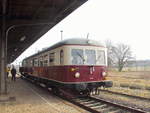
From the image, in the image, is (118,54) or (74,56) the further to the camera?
(118,54)

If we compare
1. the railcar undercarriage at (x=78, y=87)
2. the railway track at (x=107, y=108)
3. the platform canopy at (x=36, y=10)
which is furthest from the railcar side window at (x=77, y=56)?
the platform canopy at (x=36, y=10)

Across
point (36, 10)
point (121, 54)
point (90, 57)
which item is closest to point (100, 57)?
point (90, 57)

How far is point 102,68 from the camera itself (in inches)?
521

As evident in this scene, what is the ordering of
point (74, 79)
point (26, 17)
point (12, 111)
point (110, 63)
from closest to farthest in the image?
point (12, 111)
point (74, 79)
point (26, 17)
point (110, 63)

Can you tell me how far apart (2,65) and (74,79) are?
14.0ft

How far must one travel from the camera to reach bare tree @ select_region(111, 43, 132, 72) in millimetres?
76031

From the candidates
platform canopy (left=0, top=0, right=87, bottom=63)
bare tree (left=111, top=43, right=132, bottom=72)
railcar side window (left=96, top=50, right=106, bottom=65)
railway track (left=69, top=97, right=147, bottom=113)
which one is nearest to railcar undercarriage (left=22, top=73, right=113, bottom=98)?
railway track (left=69, top=97, right=147, bottom=113)

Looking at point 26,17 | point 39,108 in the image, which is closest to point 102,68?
point 39,108

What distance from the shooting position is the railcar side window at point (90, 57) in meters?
12.8

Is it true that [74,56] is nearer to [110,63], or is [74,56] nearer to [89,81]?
[89,81]

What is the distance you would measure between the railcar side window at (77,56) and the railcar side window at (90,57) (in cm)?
32

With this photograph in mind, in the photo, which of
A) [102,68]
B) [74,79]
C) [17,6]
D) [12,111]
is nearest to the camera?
[12,111]

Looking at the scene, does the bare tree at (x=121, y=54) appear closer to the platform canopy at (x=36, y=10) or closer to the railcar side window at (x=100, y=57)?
the platform canopy at (x=36, y=10)

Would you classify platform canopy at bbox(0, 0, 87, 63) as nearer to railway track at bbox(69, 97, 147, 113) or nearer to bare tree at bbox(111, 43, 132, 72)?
railway track at bbox(69, 97, 147, 113)
